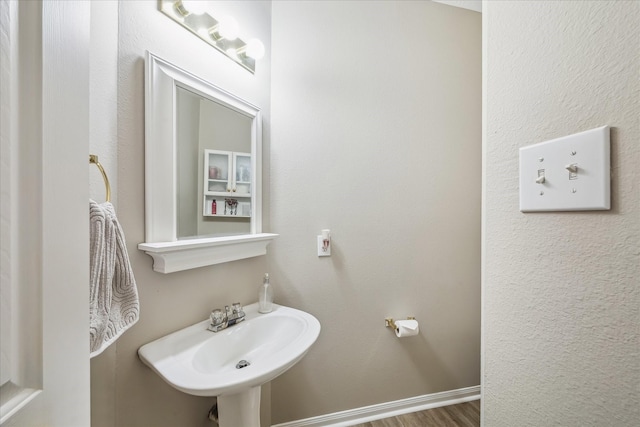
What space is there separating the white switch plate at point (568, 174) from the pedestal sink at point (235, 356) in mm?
772

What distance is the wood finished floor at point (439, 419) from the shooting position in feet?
4.55

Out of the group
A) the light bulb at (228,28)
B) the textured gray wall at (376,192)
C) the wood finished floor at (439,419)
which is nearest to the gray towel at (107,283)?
the textured gray wall at (376,192)

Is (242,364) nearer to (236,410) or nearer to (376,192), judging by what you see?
(236,410)

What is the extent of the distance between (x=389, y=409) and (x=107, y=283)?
1.58 meters

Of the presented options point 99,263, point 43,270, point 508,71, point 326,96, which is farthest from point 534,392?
point 326,96

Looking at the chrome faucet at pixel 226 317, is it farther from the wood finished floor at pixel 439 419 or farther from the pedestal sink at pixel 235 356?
the wood finished floor at pixel 439 419

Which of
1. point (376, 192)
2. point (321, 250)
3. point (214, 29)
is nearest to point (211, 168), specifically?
point (214, 29)

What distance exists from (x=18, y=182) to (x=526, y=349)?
2.63 feet

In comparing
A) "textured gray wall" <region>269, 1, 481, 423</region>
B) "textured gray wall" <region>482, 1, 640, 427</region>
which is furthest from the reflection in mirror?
"textured gray wall" <region>482, 1, 640, 427</region>

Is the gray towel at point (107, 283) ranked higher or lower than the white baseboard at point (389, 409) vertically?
higher

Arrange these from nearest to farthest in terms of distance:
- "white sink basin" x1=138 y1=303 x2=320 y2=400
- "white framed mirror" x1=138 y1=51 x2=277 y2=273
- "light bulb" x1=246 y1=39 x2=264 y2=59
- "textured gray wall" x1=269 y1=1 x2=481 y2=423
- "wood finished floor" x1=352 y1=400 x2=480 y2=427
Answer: "white sink basin" x1=138 y1=303 x2=320 y2=400
"white framed mirror" x1=138 y1=51 x2=277 y2=273
"light bulb" x1=246 y1=39 x2=264 y2=59
"textured gray wall" x1=269 y1=1 x2=481 y2=423
"wood finished floor" x1=352 y1=400 x2=480 y2=427

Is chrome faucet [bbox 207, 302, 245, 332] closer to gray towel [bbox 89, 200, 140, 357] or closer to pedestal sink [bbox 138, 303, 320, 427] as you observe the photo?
pedestal sink [bbox 138, 303, 320, 427]

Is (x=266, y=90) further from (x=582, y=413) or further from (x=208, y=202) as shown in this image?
(x=582, y=413)

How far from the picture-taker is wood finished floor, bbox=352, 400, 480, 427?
139cm
